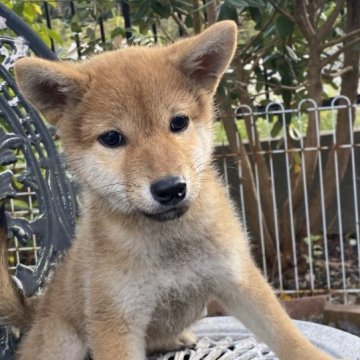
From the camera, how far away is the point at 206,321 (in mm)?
2922

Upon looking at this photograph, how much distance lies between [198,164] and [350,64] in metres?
2.35

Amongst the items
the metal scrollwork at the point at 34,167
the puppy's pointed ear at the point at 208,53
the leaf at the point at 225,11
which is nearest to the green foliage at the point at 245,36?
the leaf at the point at 225,11

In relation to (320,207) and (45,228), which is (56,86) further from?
(320,207)

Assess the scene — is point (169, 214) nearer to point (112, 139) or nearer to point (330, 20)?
point (112, 139)

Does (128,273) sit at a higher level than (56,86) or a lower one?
lower

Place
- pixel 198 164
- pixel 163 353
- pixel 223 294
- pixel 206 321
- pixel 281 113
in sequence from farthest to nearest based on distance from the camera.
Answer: pixel 281 113, pixel 206 321, pixel 163 353, pixel 223 294, pixel 198 164

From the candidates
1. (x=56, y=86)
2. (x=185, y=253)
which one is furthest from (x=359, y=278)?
(x=56, y=86)

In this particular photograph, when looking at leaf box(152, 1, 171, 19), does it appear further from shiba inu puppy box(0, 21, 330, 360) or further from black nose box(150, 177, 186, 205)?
black nose box(150, 177, 186, 205)

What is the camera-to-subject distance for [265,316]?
2379mm

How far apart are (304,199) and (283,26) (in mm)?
1296

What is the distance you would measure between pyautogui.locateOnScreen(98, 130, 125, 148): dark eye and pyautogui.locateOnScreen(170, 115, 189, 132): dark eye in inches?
6.2

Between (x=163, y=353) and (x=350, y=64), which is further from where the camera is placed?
(x=350, y=64)

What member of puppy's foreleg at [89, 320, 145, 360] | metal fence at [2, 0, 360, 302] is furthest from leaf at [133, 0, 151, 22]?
puppy's foreleg at [89, 320, 145, 360]

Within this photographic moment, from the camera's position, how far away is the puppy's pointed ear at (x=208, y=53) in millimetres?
2215
